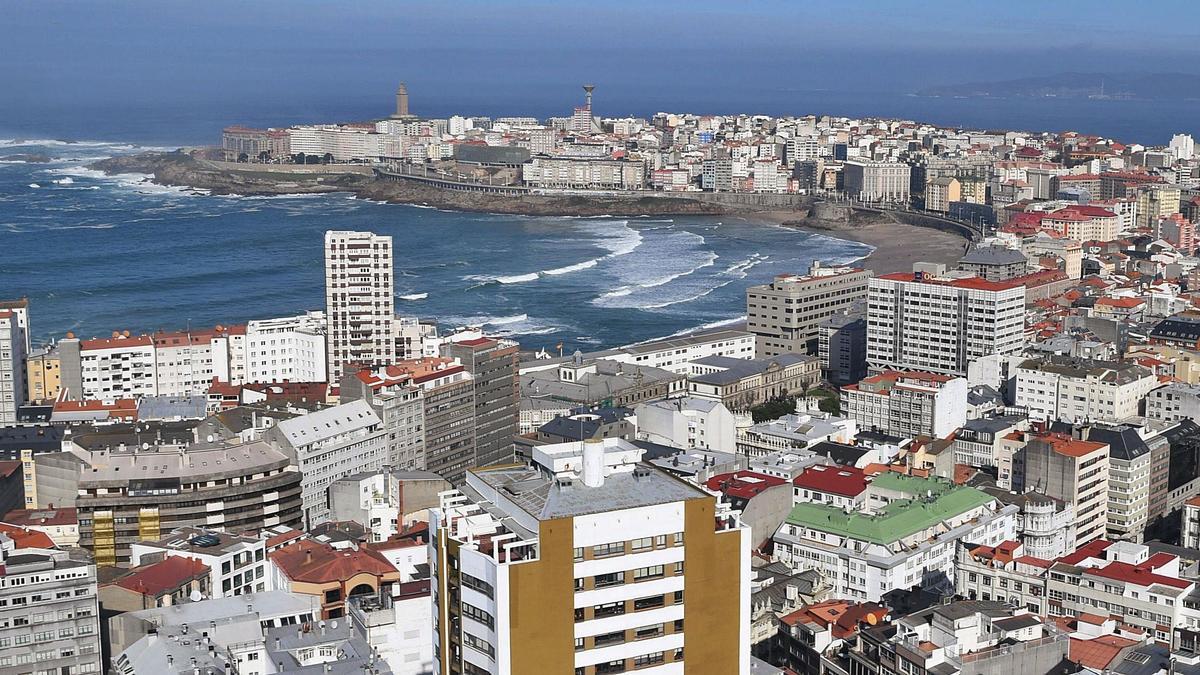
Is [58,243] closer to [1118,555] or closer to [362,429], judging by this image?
[362,429]

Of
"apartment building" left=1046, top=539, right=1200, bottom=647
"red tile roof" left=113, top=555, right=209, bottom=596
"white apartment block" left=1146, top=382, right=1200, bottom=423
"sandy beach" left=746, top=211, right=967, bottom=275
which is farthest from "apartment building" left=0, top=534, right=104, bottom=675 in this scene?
"sandy beach" left=746, top=211, right=967, bottom=275

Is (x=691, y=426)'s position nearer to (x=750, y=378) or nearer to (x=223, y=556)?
(x=750, y=378)

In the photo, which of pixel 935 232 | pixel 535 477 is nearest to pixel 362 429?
pixel 535 477

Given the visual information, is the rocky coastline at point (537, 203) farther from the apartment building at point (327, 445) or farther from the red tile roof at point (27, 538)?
the red tile roof at point (27, 538)

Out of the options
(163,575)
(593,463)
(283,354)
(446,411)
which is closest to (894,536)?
(163,575)

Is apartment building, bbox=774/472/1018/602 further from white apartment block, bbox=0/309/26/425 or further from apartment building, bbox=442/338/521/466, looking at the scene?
white apartment block, bbox=0/309/26/425

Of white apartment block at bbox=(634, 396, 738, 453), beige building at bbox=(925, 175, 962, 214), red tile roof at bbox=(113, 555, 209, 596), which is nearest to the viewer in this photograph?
red tile roof at bbox=(113, 555, 209, 596)
